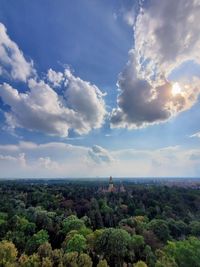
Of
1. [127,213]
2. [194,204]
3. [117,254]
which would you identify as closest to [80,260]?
[117,254]

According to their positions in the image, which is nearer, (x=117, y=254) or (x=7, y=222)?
(x=117, y=254)

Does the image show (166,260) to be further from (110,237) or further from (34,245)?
(34,245)

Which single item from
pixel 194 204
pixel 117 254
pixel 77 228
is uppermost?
pixel 194 204

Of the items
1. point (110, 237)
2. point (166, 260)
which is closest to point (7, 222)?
point (110, 237)

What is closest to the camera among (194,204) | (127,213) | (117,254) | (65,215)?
(117,254)

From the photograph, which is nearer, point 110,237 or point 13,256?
point 13,256

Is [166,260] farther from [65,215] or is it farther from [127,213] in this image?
[127,213]

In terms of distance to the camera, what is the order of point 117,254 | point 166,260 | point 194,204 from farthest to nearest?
point 194,204, point 117,254, point 166,260

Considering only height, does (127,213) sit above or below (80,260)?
above

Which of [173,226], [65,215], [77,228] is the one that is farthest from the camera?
[65,215]
